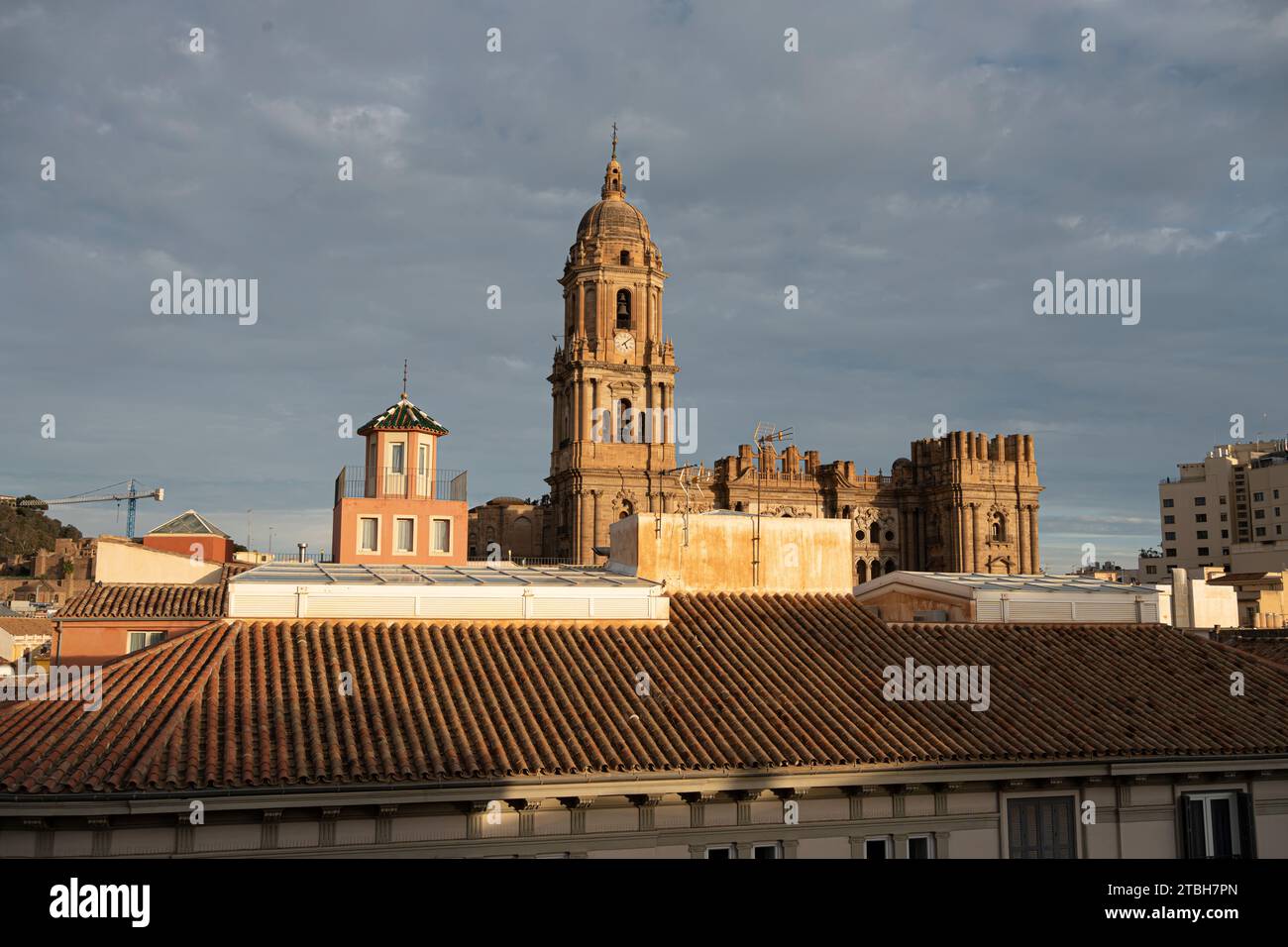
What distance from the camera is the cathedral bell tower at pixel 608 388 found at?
83188mm

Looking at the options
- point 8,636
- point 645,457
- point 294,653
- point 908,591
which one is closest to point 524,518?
point 645,457

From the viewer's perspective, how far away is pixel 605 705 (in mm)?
16141

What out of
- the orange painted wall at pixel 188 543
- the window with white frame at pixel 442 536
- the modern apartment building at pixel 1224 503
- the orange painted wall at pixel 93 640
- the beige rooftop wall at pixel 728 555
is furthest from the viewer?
the modern apartment building at pixel 1224 503

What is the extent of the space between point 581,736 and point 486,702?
1782mm

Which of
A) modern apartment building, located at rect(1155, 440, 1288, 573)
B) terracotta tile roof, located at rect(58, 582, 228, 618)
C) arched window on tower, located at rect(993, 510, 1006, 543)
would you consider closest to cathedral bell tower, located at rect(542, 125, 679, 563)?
arched window on tower, located at rect(993, 510, 1006, 543)

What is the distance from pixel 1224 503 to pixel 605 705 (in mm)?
134181

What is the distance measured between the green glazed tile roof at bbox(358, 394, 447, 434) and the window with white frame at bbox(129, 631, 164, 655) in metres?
17.8

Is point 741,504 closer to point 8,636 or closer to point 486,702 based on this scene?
point 8,636

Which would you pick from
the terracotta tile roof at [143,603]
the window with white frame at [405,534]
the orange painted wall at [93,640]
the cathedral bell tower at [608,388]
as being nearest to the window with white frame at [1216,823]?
the terracotta tile roof at [143,603]

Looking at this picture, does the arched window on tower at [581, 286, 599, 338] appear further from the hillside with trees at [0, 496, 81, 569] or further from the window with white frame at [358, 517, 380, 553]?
the hillside with trees at [0, 496, 81, 569]

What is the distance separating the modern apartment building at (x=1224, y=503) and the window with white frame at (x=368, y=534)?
106m

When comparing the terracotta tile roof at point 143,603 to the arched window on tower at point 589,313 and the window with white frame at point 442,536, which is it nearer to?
the window with white frame at point 442,536
